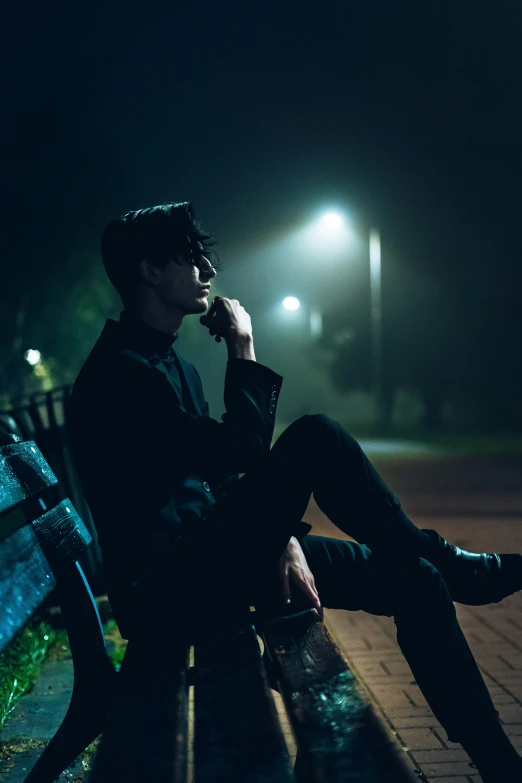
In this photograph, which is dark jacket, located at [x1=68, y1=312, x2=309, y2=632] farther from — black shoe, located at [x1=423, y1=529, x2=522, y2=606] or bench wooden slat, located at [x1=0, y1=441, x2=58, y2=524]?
black shoe, located at [x1=423, y1=529, x2=522, y2=606]

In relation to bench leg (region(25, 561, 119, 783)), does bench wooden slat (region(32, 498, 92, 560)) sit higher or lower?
higher

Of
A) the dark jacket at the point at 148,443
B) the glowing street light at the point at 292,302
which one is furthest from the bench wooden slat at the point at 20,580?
the glowing street light at the point at 292,302

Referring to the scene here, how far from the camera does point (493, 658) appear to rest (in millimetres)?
4371

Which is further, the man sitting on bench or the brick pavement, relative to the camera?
the brick pavement

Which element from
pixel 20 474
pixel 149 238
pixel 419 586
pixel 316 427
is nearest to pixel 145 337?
pixel 149 238

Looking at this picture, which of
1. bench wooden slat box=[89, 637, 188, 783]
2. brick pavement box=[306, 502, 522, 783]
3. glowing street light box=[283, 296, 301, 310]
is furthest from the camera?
glowing street light box=[283, 296, 301, 310]

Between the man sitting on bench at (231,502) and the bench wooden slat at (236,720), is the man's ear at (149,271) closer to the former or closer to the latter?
the man sitting on bench at (231,502)

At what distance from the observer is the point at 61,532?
247 centimetres

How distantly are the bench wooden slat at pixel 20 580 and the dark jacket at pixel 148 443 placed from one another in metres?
0.20

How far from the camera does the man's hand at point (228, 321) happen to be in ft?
9.37

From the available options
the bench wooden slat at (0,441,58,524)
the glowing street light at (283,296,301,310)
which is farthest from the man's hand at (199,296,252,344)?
the glowing street light at (283,296,301,310)

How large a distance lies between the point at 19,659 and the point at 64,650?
0.36 meters

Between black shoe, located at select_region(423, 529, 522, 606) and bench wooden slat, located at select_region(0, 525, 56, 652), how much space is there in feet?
3.79

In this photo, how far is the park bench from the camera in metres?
1.43
